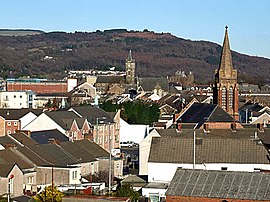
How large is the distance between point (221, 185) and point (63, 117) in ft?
103

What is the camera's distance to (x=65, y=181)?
4059 centimetres

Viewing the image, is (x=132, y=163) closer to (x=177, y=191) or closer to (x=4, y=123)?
(x=4, y=123)

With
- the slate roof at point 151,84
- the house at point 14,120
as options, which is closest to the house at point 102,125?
the house at point 14,120

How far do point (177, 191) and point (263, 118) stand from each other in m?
42.9

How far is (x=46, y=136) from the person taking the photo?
168 ft

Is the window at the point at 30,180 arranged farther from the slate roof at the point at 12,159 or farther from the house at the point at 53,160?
the slate roof at the point at 12,159

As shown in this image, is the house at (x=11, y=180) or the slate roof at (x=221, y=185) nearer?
the slate roof at (x=221, y=185)

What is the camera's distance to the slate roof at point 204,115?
54.8 metres

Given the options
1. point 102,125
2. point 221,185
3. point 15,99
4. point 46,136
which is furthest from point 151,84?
point 221,185

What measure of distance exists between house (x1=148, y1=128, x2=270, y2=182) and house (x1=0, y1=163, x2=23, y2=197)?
23.3 ft

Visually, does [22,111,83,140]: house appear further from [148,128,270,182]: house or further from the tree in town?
the tree in town

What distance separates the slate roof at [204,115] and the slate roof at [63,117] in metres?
9.00

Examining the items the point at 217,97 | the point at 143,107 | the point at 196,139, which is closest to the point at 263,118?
the point at 217,97

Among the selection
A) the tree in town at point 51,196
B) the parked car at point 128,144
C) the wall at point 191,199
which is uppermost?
the tree in town at point 51,196
